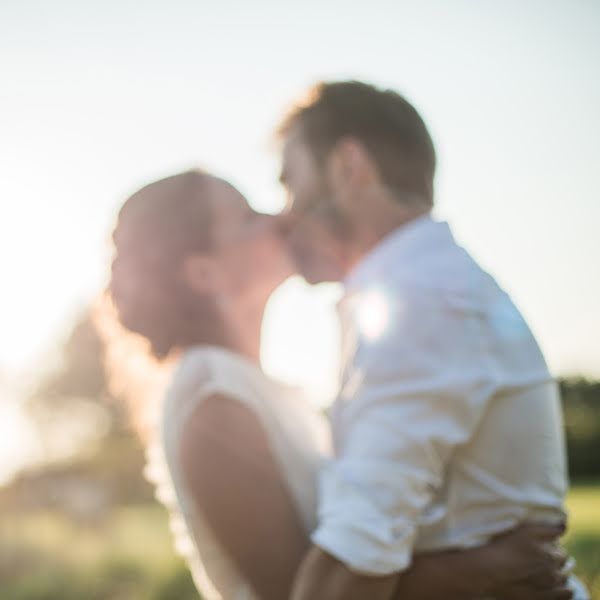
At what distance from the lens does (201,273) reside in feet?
10.6

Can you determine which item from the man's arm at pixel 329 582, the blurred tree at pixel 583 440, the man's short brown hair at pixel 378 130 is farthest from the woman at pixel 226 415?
the blurred tree at pixel 583 440

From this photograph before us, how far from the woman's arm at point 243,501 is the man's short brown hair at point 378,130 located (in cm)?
136

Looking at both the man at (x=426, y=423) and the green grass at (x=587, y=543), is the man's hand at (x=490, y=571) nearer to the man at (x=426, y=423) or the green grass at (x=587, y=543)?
the man at (x=426, y=423)

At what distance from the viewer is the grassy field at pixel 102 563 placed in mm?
9773

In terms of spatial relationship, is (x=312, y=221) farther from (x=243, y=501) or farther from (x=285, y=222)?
(x=243, y=501)

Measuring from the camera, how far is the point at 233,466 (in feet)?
8.46

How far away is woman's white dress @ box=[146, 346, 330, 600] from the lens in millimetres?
2691

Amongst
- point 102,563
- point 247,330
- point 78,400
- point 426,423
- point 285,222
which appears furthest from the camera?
point 78,400

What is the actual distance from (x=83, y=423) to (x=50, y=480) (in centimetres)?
2365

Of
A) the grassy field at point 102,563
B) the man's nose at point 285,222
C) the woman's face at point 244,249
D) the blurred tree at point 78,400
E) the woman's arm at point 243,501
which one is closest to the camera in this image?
the woman's arm at point 243,501

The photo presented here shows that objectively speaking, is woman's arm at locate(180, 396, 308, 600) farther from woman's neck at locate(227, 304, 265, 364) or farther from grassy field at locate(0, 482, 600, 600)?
grassy field at locate(0, 482, 600, 600)

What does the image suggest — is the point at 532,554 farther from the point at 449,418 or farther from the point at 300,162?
the point at 300,162

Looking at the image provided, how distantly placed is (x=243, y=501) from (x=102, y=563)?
8.63 m

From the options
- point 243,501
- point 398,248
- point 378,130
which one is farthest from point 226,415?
point 378,130
